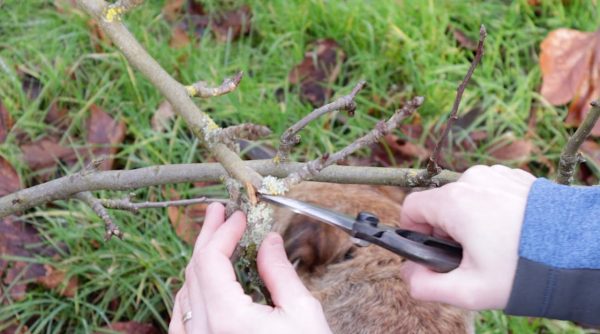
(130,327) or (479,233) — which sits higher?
(130,327)

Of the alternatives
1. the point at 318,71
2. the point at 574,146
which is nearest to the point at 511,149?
the point at 318,71

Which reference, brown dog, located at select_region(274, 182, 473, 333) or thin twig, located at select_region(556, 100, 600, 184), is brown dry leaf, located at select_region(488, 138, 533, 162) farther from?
thin twig, located at select_region(556, 100, 600, 184)

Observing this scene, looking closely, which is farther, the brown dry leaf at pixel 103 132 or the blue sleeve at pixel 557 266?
the brown dry leaf at pixel 103 132

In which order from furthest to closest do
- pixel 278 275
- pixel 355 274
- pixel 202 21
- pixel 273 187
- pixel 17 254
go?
pixel 202 21
pixel 17 254
pixel 355 274
pixel 273 187
pixel 278 275

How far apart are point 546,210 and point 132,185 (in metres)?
1.04

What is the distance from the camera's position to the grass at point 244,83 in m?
2.46

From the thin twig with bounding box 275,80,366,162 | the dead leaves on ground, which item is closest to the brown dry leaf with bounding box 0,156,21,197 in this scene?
the dead leaves on ground

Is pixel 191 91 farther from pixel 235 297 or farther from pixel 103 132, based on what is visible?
pixel 103 132

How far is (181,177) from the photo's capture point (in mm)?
1774

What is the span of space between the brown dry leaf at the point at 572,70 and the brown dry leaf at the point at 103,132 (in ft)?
5.62

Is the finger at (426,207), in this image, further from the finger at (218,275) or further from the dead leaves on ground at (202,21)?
the dead leaves on ground at (202,21)

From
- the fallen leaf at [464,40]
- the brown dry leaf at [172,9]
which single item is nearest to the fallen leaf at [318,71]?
the fallen leaf at [464,40]

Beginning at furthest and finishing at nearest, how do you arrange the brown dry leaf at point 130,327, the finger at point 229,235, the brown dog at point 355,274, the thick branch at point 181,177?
the brown dry leaf at point 130,327
the brown dog at point 355,274
the thick branch at point 181,177
the finger at point 229,235

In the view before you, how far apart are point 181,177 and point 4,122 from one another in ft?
4.14
